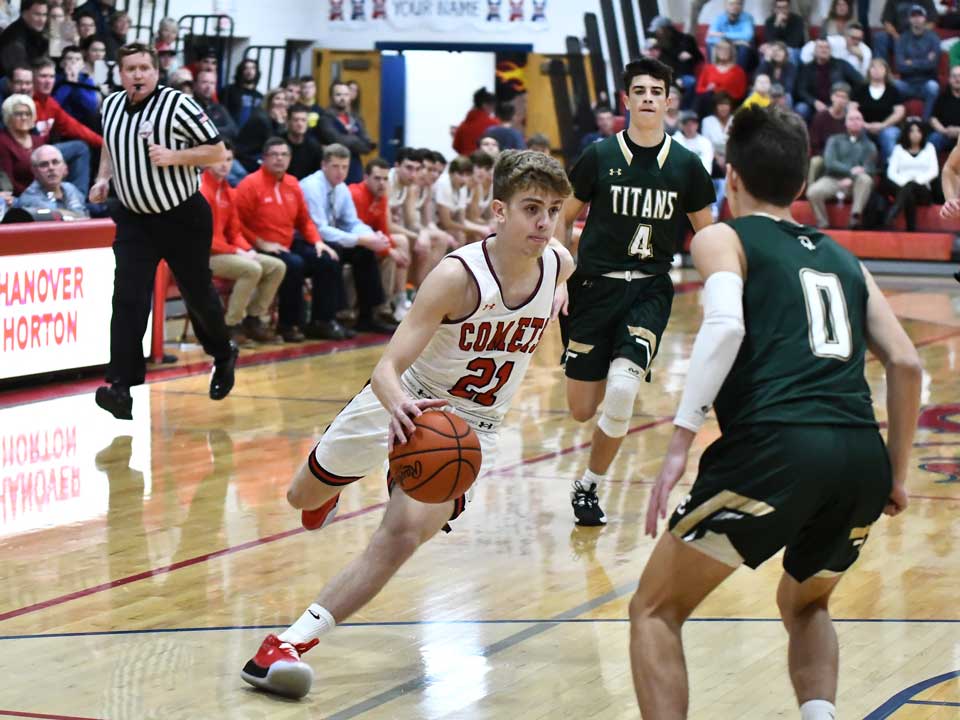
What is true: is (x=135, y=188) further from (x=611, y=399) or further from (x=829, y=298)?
(x=829, y=298)

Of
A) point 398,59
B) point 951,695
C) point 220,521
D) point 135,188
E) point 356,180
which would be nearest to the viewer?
point 951,695

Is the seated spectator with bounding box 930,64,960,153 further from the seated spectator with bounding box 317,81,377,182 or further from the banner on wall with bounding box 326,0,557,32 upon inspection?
the seated spectator with bounding box 317,81,377,182

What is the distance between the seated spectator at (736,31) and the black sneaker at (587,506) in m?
13.3

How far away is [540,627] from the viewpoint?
4898mm

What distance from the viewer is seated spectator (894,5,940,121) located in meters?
18.1

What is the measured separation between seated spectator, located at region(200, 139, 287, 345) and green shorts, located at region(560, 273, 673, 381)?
4930 millimetres

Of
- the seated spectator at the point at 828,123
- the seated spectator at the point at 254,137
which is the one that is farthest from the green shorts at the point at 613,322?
the seated spectator at the point at 828,123

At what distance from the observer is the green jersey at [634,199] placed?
6230 mm

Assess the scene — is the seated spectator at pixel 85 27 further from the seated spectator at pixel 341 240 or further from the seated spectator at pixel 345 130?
the seated spectator at pixel 341 240

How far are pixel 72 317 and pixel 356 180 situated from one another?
6.04m

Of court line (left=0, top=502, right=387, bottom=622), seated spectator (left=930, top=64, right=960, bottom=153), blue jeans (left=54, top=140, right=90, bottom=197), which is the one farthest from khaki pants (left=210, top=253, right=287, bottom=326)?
seated spectator (left=930, top=64, right=960, bottom=153)

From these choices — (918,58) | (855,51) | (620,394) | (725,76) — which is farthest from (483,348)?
(855,51)

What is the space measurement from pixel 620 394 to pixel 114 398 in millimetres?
3005

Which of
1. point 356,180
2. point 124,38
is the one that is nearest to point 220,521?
point 356,180
